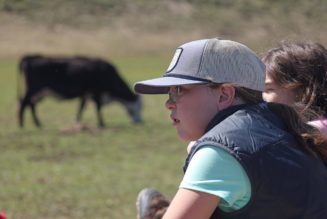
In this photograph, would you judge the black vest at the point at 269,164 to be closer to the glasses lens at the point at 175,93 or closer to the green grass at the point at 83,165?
the glasses lens at the point at 175,93

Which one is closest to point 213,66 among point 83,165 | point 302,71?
point 302,71

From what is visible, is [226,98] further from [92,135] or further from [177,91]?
[92,135]

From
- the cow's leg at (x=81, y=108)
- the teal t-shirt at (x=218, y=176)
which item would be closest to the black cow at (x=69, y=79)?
the cow's leg at (x=81, y=108)

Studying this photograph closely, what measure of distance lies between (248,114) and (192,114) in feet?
0.61

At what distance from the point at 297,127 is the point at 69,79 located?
665 inches

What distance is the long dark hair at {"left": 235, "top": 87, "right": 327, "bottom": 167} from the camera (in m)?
2.75

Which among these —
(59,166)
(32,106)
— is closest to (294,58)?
(59,166)

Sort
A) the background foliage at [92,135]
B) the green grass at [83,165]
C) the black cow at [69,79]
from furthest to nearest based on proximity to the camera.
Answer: the black cow at [69,79]
the background foliage at [92,135]
the green grass at [83,165]

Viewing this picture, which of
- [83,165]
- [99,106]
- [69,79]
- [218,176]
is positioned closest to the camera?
[218,176]

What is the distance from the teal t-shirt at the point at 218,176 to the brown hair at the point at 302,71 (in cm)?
121

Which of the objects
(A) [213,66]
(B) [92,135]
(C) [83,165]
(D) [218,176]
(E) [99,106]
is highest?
(A) [213,66]

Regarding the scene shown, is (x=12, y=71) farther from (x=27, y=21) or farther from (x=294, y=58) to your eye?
(x=294, y=58)

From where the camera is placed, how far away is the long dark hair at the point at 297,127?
9.01 ft

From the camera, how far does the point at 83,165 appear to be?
1138 centimetres
